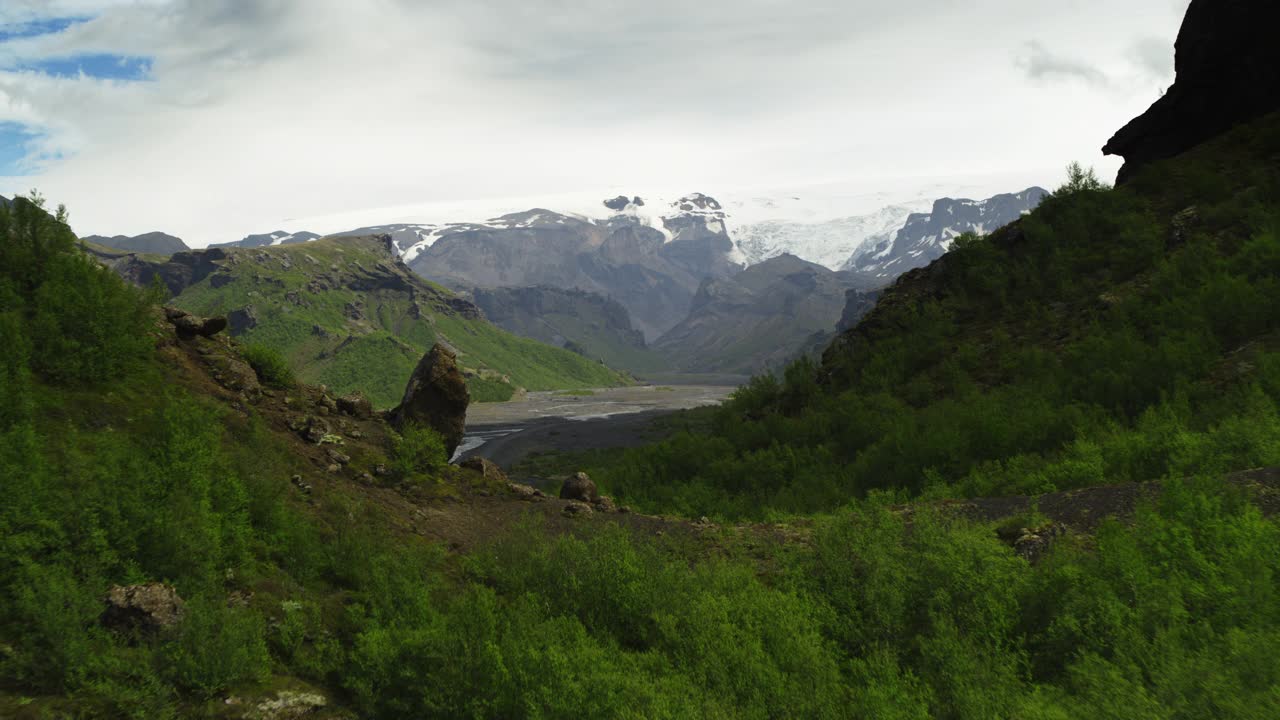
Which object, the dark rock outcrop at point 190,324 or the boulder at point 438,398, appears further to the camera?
the boulder at point 438,398

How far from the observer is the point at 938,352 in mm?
31516

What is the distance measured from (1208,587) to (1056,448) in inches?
525

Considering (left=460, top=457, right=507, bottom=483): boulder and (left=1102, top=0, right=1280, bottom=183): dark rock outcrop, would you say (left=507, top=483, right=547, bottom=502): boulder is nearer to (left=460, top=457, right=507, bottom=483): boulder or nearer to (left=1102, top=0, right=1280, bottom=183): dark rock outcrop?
(left=460, top=457, right=507, bottom=483): boulder

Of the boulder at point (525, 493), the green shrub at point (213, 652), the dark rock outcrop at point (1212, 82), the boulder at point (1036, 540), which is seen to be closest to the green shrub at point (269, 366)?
the boulder at point (525, 493)

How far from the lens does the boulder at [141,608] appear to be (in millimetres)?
7926

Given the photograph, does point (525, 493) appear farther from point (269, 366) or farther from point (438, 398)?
point (269, 366)

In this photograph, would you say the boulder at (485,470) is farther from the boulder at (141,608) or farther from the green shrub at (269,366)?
the boulder at (141,608)

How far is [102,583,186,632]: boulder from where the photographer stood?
7926 millimetres

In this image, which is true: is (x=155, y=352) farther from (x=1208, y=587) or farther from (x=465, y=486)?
(x=1208, y=587)

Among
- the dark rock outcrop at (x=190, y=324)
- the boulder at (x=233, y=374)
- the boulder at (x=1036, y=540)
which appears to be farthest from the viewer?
the dark rock outcrop at (x=190, y=324)

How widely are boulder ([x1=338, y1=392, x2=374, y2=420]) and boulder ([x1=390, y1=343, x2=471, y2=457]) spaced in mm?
1630

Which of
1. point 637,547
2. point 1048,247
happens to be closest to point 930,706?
point 637,547

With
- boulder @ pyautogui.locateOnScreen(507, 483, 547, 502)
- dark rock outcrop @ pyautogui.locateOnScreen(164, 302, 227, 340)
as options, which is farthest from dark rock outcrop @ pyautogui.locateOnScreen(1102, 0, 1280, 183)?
dark rock outcrop @ pyautogui.locateOnScreen(164, 302, 227, 340)

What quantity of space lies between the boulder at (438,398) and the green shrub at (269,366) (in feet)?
15.2
